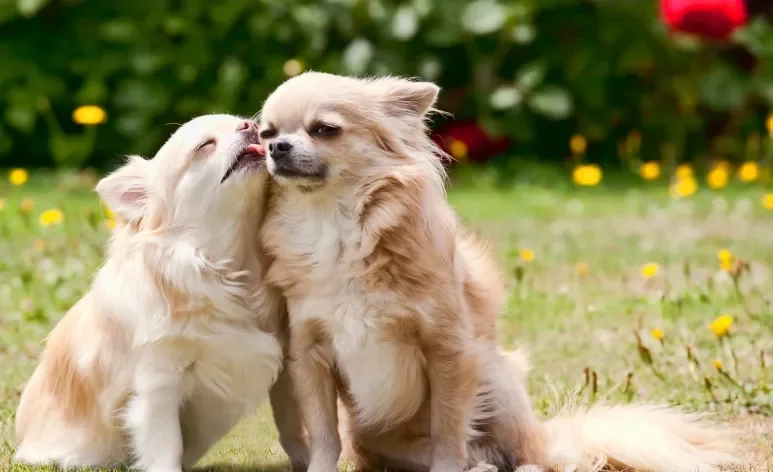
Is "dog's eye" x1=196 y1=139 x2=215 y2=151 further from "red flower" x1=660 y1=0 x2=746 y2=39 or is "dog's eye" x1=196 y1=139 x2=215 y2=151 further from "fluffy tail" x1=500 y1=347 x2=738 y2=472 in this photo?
"red flower" x1=660 y1=0 x2=746 y2=39

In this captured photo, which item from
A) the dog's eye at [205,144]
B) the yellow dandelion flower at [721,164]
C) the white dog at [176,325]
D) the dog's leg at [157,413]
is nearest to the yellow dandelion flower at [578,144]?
the yellow dandelion flower at [721,164]

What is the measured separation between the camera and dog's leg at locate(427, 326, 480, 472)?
291 cm

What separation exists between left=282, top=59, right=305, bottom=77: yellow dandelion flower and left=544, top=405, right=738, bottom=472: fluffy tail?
4.53m

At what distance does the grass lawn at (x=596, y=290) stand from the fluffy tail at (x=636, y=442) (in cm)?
12

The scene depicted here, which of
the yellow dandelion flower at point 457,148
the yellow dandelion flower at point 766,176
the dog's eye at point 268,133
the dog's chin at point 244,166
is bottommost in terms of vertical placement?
the yellow dandelion flower at point 457,148

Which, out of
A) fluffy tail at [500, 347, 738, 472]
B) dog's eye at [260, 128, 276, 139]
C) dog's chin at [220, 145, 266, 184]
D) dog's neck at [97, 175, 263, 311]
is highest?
dog's eye at [260, 128, 276, 139]

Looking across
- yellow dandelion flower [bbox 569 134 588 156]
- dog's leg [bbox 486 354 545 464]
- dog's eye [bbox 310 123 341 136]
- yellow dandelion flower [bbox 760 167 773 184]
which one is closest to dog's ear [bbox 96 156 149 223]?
dog's eye [bbox 310 123 341 136]

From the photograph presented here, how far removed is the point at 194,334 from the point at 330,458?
47 cm

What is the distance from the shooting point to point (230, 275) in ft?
9.85

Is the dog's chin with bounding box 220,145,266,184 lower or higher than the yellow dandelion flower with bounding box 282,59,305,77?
higher

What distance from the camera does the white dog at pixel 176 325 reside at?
2938 mm

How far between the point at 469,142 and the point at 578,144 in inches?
30.7

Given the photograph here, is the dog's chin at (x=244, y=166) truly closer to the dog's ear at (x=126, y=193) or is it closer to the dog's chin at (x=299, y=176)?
the dog's chin at (x=299, y=176)

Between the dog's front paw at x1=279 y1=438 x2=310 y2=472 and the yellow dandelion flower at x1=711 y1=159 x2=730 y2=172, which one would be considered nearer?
the dog's front paw at x1=279 y1=438 x2=310 y2=472
